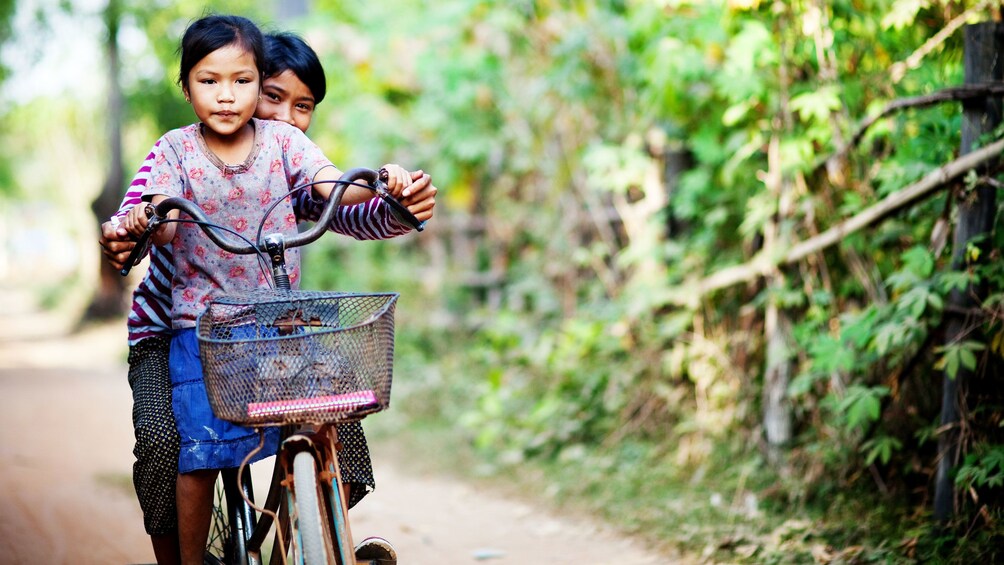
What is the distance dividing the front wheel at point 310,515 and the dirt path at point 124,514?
2.04 meters

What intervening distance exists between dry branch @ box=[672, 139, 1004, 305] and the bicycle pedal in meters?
2.67

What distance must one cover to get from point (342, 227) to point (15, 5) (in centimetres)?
1589

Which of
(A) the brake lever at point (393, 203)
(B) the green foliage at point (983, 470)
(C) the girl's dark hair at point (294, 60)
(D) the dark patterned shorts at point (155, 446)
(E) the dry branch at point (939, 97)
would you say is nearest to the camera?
(A) the brake lever at point (393, 203)

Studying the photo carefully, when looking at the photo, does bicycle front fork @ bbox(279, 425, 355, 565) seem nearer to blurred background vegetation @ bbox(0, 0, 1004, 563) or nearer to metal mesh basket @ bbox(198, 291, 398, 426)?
metal mesh basket @ bbox(198, 291, 398, 426)

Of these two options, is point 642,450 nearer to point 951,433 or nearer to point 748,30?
point 951,433

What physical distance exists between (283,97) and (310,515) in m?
1.60

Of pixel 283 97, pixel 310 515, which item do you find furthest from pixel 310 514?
pixel 283 97

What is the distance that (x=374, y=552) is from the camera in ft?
8.87

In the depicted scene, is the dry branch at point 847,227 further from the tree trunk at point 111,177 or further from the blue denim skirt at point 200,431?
the tree trunk at point 111,177

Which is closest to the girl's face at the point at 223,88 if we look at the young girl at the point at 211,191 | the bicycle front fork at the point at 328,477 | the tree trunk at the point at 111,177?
the young girl at the point at 211,191

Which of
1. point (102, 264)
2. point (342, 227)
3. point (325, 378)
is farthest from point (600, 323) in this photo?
point (102, 264)

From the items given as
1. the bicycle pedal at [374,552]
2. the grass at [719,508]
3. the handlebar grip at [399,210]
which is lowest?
the grass at [719,508]

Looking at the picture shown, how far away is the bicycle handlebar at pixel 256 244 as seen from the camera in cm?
234

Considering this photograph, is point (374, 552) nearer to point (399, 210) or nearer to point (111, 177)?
point (399, 210)
